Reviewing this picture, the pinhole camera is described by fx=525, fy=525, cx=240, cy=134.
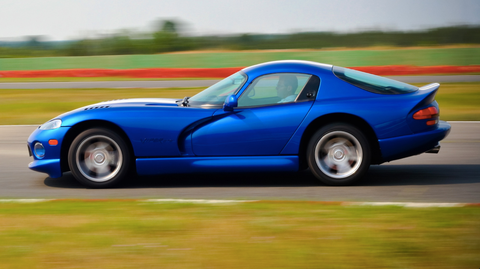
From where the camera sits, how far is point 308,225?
3.85m

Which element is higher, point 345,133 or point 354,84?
point 354,84

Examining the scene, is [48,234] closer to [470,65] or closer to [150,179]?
[150,179]

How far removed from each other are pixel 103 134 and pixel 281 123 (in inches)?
71.9

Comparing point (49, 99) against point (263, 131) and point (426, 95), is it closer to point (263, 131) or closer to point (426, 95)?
point (263, 131)

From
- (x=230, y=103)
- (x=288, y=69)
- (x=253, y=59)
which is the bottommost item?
(x=230, y=103)

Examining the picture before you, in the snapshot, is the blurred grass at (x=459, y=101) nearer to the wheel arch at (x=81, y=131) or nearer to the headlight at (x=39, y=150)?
the wheel arch at (x=81, y=131)

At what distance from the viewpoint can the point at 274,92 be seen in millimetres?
5496

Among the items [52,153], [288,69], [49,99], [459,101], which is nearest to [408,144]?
[288,69]

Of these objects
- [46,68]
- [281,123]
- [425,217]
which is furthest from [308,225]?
[46,68]

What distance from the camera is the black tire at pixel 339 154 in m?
5.31

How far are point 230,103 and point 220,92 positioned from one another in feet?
1.29

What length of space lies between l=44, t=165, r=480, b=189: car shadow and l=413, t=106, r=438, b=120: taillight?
0.76 m

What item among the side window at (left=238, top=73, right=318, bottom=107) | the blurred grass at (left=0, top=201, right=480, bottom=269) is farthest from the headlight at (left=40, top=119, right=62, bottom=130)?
the side window at (left=238, top=73, right=318, bottom=107)

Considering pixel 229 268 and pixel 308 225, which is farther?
pixel 308 225
